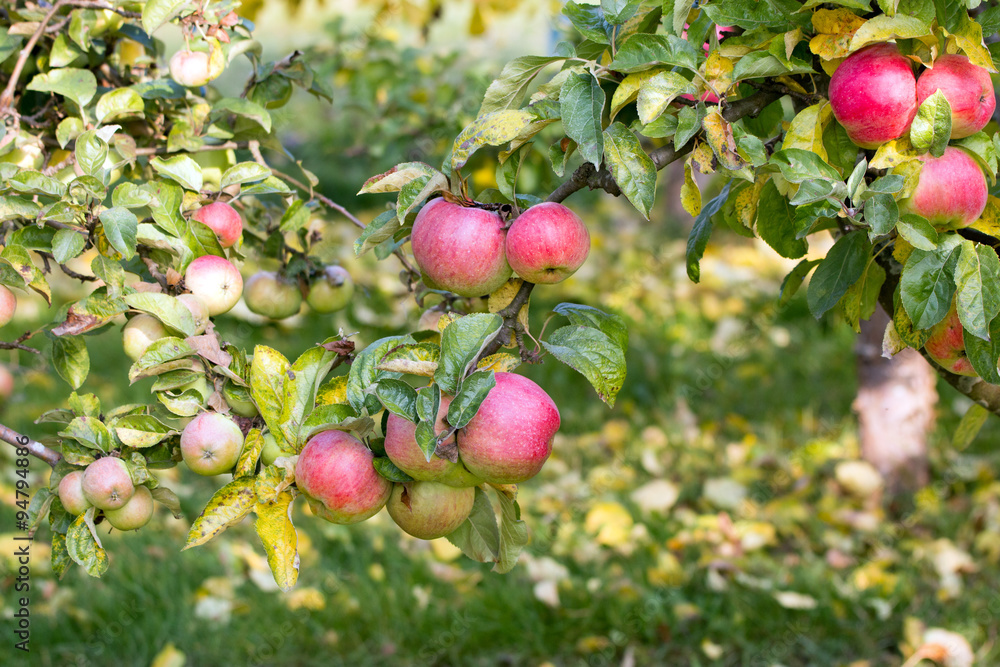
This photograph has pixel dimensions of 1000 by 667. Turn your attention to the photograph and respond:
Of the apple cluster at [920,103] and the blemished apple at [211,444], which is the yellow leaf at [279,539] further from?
the apple cluster at [920,103]

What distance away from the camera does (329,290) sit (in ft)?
3.75

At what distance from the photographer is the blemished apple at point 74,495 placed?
0.81m

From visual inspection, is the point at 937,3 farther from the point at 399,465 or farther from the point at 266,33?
the point at 266,33

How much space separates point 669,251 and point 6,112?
301 cm

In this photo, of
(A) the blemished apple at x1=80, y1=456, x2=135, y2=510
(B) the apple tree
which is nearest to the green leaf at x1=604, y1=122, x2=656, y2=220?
(B) the apple tree

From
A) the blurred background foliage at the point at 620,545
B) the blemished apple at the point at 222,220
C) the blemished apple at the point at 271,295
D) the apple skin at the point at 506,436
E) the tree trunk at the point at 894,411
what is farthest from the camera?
the tree trunk at the point at 894,411

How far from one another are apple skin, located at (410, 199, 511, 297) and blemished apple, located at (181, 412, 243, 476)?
0.81 feet

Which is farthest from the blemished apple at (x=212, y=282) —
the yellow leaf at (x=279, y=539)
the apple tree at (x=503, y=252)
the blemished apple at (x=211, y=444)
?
the yellow leaf at (x=279, y=539)

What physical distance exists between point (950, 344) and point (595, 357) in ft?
1.28

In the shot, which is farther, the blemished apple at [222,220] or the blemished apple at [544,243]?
the blemished apple at [222,220]

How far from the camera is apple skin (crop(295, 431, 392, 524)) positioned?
0.73 metres

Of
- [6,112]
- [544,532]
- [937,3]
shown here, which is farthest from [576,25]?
[544,532]

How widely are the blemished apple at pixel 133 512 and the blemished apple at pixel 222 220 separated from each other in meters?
0.30

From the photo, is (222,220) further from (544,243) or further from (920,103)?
(920,103)
